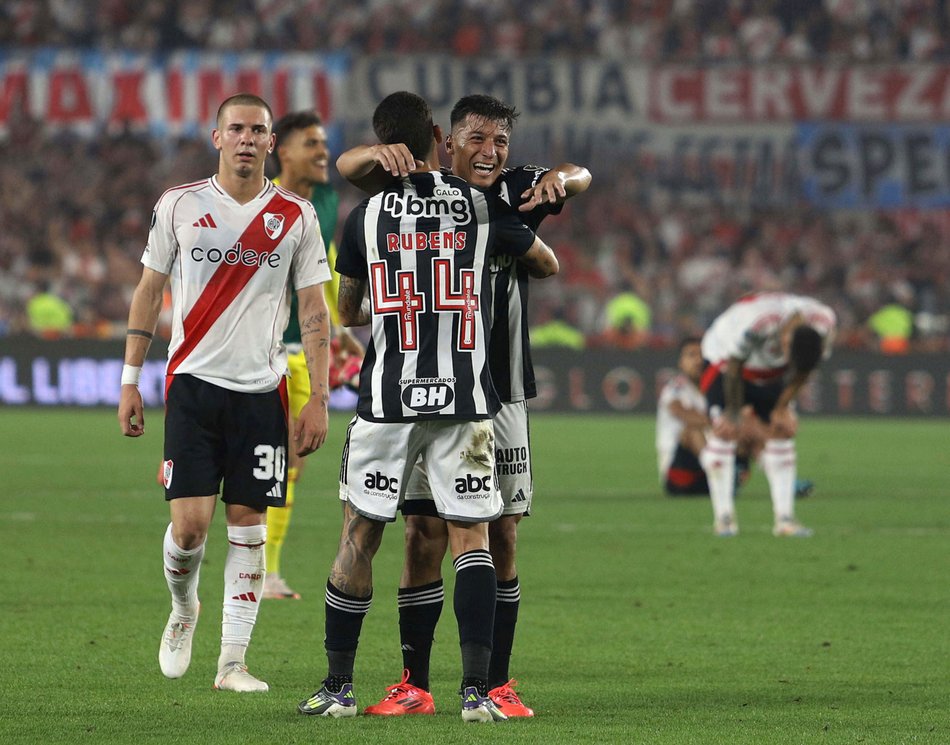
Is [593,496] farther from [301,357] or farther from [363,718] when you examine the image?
[363,718]

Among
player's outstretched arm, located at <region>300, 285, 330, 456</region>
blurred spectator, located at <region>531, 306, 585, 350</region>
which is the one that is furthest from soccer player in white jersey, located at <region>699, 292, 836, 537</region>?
blurred spectator, located at <region>531, 306, 585, 350</region>

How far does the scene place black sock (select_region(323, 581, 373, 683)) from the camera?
5555 mm

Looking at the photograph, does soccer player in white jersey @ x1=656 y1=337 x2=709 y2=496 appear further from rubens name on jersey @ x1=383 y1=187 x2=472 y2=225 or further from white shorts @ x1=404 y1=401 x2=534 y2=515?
rubens name on jersey @ x1=383 y1=187 x2=472 y2=225

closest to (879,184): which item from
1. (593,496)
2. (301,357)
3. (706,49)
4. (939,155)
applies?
(939,155)

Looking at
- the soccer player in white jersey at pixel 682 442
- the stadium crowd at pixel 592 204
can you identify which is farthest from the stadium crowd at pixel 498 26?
the soccer player in white jersey at pixel 682 442

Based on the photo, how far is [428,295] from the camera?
215 inches

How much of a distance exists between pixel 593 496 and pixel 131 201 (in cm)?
1628

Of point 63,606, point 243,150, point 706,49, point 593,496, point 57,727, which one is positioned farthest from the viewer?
point 706,49

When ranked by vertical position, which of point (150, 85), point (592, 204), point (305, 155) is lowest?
point (305, 155)

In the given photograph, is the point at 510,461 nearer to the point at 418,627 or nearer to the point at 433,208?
the point at 418,627

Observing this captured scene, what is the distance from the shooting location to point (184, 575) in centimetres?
623

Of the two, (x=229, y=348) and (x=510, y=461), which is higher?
(x=229, y=348)

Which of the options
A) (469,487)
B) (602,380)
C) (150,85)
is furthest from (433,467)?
(150,85)

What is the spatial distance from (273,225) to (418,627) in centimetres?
150
